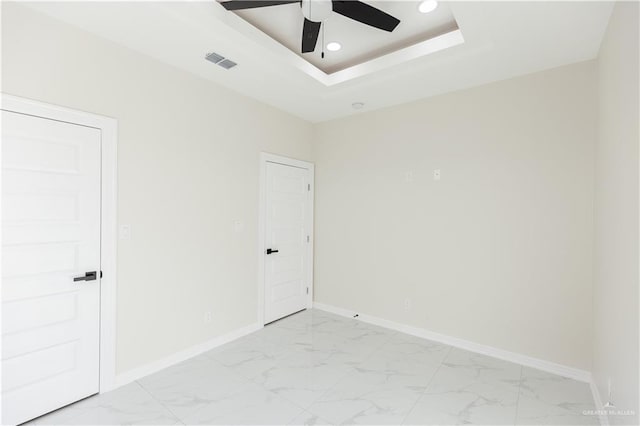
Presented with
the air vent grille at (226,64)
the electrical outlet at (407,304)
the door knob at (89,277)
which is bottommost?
the electrical outlet at (407,304)

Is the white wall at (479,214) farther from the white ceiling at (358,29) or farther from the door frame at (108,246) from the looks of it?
the door frame at (108,246)

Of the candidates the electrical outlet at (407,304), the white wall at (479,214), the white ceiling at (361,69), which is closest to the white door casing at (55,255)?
the white ceiling at (361,69)

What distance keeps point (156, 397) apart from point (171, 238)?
1.29 metres

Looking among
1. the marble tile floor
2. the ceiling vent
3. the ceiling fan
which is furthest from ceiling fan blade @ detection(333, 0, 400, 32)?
the marble tile floor

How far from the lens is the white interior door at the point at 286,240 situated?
3.80 meters

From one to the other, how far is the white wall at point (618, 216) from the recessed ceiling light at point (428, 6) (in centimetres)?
108

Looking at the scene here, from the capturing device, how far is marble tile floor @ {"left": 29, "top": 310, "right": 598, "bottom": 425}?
2.08 m

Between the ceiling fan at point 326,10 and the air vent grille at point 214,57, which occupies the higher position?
the air vent grille at point 214,57

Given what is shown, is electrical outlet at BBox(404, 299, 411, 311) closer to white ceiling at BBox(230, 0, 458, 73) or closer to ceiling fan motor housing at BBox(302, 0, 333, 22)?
white ceiling at BBox(230, 0, 458, 73)

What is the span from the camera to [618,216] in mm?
1714

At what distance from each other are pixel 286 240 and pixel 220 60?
226cm

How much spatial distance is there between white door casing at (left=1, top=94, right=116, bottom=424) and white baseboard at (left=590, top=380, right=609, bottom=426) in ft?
11.8

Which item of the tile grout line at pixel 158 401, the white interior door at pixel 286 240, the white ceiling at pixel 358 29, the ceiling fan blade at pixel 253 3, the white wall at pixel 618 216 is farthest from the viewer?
the white interior door at pixel 286 240

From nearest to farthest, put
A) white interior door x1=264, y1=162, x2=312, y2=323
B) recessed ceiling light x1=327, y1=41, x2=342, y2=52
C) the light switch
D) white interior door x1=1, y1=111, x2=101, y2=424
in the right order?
white interior door x1=1, y1=111, x2=101, y2=424, the light switch, recessed ceiling light x1=327, y1=41, x2=342, y2=52, white interior door x1=264, y1=162, x2=312, y2=323
